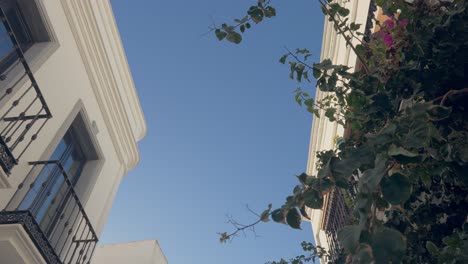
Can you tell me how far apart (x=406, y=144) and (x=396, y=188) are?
0.76 feet

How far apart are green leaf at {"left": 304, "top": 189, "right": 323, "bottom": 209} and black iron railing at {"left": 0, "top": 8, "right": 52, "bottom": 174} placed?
3568 millimetres

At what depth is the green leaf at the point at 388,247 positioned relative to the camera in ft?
2.94

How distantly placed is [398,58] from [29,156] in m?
4.77

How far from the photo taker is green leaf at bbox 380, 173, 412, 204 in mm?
1010

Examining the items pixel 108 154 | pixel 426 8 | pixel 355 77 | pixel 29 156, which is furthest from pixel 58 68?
pixel 426 8

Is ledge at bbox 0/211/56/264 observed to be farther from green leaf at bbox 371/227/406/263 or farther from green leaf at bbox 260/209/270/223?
green leaf at bbox 371/227/406/263

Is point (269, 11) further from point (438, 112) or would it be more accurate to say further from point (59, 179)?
point (59, 179)

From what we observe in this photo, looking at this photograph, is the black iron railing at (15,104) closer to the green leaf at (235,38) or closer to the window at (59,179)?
the window at (59,179)

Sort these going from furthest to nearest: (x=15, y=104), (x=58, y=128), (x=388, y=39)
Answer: (x=58, y=128), (x=15, y=104), (x=388, y=39)

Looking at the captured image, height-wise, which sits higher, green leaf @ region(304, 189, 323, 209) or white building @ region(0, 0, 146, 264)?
white building @ region(0, 0, 146, 264)

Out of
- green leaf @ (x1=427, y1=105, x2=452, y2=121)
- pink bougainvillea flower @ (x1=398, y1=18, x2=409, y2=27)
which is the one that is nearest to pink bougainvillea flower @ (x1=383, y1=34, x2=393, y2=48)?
pink bougainvillea flower @ (x1=398, y1=18, x2=409, y2=27)

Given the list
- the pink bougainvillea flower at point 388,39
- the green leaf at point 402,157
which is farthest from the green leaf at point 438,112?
the pink bougainvillea flower at point 388,39

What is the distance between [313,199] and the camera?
142cm

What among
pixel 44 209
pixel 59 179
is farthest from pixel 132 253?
pixel 44 209
